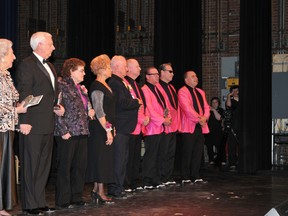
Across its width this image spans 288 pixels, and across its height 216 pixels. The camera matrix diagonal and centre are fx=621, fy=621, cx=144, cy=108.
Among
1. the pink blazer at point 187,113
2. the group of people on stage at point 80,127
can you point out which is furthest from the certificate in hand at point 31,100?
the pink blazer at point 187,113

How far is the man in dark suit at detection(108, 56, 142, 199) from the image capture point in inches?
246

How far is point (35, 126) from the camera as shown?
16.8ft

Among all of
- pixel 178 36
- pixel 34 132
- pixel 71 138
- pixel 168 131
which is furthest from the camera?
pixel 178 36

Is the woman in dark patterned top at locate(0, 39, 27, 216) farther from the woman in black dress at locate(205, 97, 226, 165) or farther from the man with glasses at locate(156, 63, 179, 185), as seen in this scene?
the woman in black dress at locate(205, 97, 226, 165)

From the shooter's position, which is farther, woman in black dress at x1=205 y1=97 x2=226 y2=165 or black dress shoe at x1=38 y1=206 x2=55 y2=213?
woman in black dress at x1=205 y1=97 x2=226 y2=165

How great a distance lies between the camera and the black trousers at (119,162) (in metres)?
6.21

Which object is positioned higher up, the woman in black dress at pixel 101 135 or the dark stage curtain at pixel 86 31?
the dark stage curtain at pixel 86 31

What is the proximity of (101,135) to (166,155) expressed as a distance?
199cm

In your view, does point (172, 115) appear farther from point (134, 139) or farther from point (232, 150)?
point (232, 150)

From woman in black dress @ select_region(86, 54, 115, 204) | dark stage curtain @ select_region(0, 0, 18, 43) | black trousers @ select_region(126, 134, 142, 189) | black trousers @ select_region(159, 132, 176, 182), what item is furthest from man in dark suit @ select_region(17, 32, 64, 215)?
black trousers @ select_region(159, 132, 176, 182)

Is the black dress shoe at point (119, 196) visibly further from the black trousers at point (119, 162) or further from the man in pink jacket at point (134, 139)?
the man in pink jacket at point (134, 139)

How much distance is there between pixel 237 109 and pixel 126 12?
494cm

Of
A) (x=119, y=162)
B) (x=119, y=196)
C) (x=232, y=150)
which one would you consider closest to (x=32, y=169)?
(x=119, y=162)

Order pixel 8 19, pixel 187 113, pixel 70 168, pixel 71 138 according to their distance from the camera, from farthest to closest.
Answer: pixel 187 113, pixel 8 19, pixel 70 168, pixel 71 138
